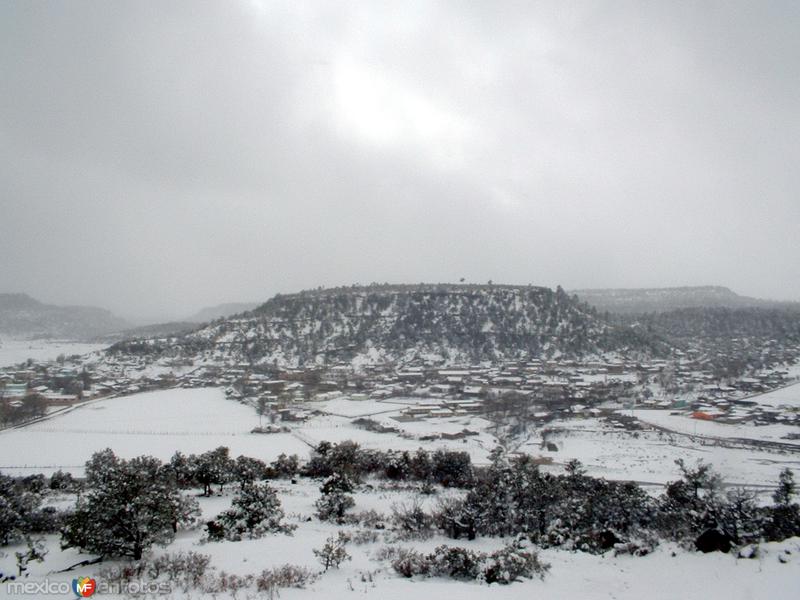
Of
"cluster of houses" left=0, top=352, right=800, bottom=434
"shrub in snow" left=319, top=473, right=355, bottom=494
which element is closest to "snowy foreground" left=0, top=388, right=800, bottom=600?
"shrub in snow" left=319, top=473, right=355, bottom=494

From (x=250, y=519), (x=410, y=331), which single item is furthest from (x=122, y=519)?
(x=410, y=331)

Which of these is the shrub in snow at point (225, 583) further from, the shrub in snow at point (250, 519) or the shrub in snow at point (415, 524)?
the shrub in snow at point (415, 524)

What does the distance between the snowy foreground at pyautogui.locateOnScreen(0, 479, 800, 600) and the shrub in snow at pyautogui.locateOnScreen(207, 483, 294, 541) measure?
372 mm

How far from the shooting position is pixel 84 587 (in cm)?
830

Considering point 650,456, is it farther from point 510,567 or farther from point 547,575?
point 510,567

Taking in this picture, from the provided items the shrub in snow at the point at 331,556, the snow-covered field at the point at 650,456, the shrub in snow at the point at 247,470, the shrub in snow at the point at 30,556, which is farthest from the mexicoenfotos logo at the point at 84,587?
the snow-covered field at the point at 650,456

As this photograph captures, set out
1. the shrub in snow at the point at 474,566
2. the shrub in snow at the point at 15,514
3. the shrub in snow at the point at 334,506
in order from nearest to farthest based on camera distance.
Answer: the shrub in snow at the point at 474,566 < the shrub in snow at the point at 15,514 < the shrub in snow at the point at 334,506

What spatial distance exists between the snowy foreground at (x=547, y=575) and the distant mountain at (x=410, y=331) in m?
67.6

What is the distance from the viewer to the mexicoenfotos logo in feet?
26.7

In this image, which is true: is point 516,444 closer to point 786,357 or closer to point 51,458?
point 51,458

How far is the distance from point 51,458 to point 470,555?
32364 millimetres

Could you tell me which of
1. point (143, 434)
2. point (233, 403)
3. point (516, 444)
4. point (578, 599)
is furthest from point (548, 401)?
point (578, 599)

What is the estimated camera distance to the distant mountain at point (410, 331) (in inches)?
3216

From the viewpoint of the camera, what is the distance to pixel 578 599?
26.3ft
